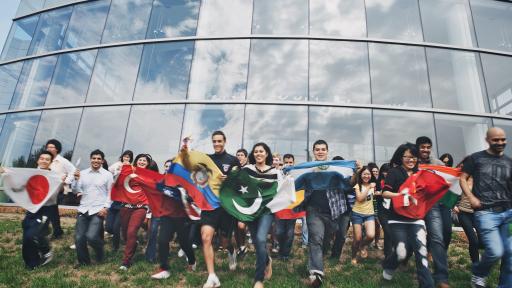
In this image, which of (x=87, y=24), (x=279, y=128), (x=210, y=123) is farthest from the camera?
(x=87, y=24)

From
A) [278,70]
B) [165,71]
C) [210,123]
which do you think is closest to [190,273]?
[210,123]

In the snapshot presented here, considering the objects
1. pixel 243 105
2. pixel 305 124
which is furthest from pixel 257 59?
pixel 305 124

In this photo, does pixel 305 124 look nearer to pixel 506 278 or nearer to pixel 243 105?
pixel 243 105

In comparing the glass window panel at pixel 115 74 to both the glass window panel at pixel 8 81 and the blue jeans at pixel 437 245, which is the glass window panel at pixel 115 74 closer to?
the glass window panel at pixel 8 81

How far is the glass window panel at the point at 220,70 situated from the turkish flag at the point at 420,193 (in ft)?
26.3

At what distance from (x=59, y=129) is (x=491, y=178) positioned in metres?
14.3

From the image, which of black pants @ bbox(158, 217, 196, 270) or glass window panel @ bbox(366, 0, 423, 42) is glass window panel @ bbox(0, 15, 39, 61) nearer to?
black pants @ bbox(158, 217, 196, 270)

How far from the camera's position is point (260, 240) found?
416 centimetres

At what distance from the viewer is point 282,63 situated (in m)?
11.7

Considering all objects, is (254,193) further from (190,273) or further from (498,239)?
(498,239)

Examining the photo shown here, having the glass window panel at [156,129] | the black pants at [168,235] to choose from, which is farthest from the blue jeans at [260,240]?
the glass window panel at [156,129]

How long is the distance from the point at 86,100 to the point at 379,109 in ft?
39.9

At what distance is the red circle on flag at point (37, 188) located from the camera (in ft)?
16.7

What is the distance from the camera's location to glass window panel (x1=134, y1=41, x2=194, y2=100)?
11.9 metres
